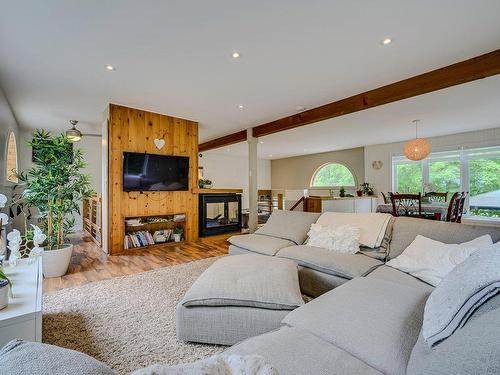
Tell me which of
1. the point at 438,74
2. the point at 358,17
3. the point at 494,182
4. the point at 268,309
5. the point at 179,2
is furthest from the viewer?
the point at 494,182

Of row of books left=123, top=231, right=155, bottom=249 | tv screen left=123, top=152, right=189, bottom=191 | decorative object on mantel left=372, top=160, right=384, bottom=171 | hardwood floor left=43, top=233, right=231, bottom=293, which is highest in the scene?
decorative object on mantel left=372, top=160, right=384, bottom=171

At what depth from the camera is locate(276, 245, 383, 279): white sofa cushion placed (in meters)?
1.96

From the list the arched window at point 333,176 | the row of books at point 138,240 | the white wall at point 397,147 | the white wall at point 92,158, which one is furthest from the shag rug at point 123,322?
the arched window at point 333,176

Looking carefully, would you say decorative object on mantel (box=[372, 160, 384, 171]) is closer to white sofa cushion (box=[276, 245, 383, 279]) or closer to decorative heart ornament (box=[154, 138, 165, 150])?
white sofa cushion (box=[276, 245, 383, 279])

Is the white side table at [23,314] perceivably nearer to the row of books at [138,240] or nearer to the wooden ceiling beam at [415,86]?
the row of books at [138,240]

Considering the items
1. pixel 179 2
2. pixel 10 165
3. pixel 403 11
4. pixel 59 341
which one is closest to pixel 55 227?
pixel 59 341

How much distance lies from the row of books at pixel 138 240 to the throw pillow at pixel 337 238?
113 inches

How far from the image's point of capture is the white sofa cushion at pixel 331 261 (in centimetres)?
196

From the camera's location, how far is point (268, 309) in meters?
1.49

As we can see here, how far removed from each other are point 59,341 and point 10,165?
4.35 metres

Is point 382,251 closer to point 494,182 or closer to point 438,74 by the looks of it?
point 438,74

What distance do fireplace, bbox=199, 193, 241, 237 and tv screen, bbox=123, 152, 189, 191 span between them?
0.59 m

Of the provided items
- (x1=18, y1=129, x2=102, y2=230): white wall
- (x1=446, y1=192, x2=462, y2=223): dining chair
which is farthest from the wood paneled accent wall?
(x1=446, y1=192, x2=462, y2=223): dining chair

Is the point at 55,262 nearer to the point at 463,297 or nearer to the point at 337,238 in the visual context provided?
the point at 337,238
